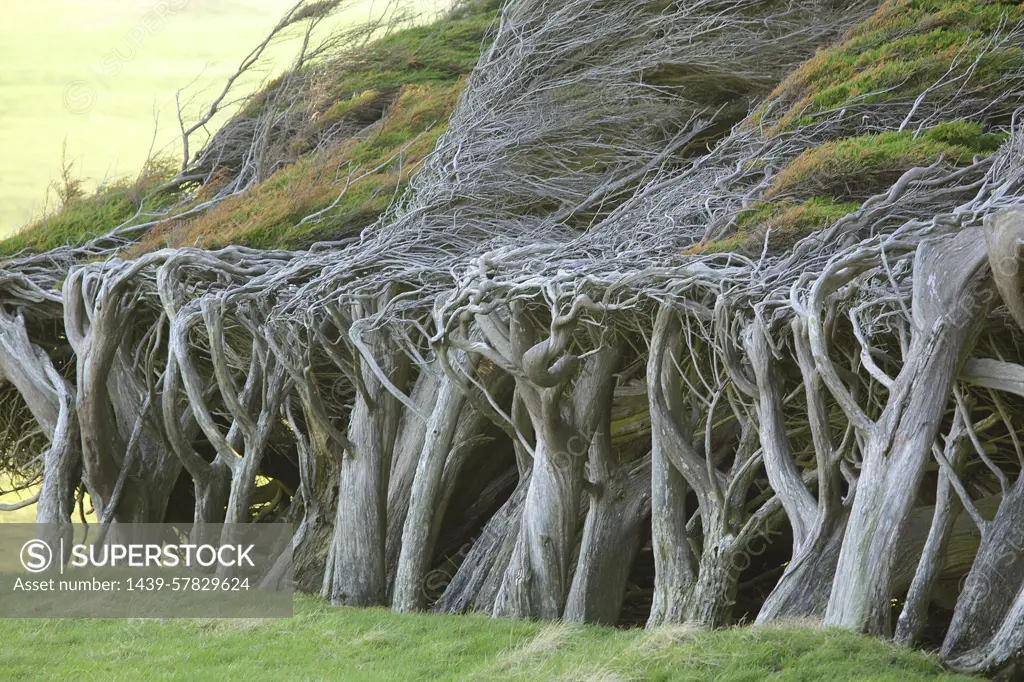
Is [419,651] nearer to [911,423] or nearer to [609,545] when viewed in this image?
[609,545]

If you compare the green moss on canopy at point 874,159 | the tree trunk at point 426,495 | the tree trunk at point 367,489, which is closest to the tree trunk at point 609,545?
the tree trunk at point 426,495

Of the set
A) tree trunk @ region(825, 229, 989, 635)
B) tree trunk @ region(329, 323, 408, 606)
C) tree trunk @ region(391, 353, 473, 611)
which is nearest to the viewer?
tree trunk @ region(825, 229, 989, 635)

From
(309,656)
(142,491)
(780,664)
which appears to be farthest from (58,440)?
(780,664)

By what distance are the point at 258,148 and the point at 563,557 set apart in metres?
8.94

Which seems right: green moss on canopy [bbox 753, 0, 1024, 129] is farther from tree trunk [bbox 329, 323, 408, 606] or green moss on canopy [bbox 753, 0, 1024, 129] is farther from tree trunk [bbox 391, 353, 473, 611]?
tree trunk [bbox 329, 323, 408, 606]

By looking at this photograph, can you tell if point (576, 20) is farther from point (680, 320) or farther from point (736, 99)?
point (680, 320)

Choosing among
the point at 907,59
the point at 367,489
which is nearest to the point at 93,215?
the point at 367,489

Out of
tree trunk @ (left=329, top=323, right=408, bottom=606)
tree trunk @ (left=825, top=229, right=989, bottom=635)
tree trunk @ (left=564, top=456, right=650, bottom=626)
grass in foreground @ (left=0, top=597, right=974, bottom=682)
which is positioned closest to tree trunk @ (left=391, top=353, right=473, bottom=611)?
tree trunk @ (left=329, top=323, right=408, bottom=606)

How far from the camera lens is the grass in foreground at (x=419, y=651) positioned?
622 cm

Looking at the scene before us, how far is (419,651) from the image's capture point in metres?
7.96

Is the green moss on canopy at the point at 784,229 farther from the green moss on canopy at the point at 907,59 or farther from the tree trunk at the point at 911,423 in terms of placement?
the green moss on canopy at the point at 907,59

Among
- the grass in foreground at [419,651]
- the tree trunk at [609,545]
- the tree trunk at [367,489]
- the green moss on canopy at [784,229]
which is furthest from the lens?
the tree trunk at [367,489]

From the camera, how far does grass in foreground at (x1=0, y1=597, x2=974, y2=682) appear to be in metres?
6.22

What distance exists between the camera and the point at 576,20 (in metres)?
12.8
